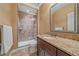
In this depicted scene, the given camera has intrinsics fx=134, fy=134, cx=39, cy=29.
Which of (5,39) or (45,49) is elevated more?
(5,39)

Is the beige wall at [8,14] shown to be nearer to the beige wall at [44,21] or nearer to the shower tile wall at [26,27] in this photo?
the shower tile wall at [26,27]

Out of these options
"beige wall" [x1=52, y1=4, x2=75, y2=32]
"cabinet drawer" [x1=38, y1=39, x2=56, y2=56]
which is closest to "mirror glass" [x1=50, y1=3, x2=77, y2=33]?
"beige wall" [x1=52, y1=4, x2=75, y2=32]

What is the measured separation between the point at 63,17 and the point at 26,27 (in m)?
0.48

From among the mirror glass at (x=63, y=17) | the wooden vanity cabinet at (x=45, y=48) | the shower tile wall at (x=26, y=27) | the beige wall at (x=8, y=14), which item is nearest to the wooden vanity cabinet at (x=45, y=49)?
the wooden vanity cabinet at (x=45, y=48)

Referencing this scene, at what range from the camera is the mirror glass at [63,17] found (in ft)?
5.12

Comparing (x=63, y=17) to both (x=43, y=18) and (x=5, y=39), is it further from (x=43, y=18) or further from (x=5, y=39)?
(x=5, y=39)

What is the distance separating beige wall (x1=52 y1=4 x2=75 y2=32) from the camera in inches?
62.6

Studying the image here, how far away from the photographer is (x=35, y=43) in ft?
5.36

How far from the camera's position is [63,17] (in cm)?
166

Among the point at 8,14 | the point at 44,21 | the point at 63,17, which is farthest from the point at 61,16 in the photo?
the point at 8,14

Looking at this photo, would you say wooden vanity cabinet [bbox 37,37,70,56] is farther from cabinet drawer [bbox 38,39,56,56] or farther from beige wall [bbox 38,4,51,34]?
beige wall [bbox 38,4,51,34]

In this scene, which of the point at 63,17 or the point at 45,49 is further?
the point at 63,17

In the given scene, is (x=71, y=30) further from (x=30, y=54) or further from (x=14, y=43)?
(x=14, y=43)

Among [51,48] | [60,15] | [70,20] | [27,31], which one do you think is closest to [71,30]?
[70,20]
